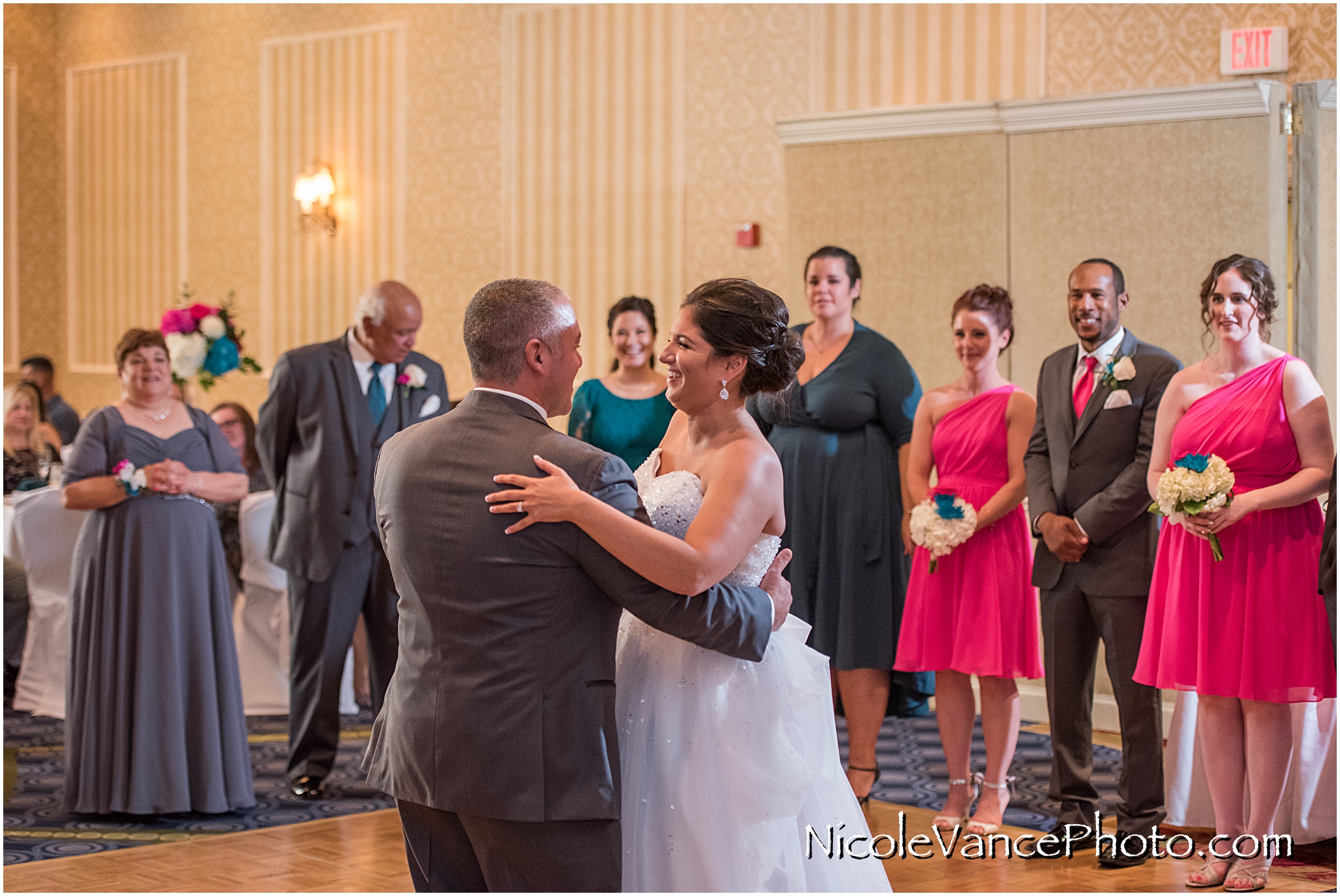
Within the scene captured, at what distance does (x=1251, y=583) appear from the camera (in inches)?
153

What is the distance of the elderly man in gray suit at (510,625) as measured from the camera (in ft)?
7.42

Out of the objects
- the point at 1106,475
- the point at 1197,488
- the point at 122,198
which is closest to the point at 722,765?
the point at 1197,488

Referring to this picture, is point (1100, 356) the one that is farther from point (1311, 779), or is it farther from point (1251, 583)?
point (1311, 779)

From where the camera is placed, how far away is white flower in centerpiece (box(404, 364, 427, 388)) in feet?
17.5

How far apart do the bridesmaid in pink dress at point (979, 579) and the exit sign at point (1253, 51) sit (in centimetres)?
228

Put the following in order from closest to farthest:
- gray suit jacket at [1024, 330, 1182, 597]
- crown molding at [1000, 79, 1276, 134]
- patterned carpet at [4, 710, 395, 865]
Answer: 1. gray suit jacket at [1024, 330, 1182, 597]
2. patterned carpet at [4, 710, 395, 865]
3. crown molding at [1000, 79, 1276, 134]

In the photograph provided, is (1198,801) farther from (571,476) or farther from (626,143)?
(626,143)

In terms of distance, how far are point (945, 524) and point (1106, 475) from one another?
1.60 feet

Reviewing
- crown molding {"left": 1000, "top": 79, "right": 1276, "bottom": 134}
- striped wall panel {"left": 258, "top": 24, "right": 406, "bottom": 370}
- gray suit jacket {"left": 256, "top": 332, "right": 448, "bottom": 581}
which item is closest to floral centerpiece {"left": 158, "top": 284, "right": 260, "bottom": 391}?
gray suit jacket {"left": 256, "top": 332, "right": 448, "bottom": 581}

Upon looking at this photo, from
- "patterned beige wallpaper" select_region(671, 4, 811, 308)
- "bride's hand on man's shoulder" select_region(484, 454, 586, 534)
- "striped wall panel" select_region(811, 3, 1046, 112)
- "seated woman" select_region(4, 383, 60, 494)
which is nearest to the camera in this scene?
"bride's hand on man's shoulder" select_region(484, 454, 586, 534)

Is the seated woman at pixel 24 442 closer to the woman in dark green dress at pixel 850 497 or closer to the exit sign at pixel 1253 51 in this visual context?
the woman in dark green dress at pixel 850 497

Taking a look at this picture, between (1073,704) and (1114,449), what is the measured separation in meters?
0.77

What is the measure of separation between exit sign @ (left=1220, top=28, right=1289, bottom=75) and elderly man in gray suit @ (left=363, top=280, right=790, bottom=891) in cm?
480

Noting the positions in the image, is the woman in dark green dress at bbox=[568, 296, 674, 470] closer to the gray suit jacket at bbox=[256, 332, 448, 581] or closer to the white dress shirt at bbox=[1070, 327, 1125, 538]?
the gray suit jacket at bbox=[256, 332, 448, 581]
